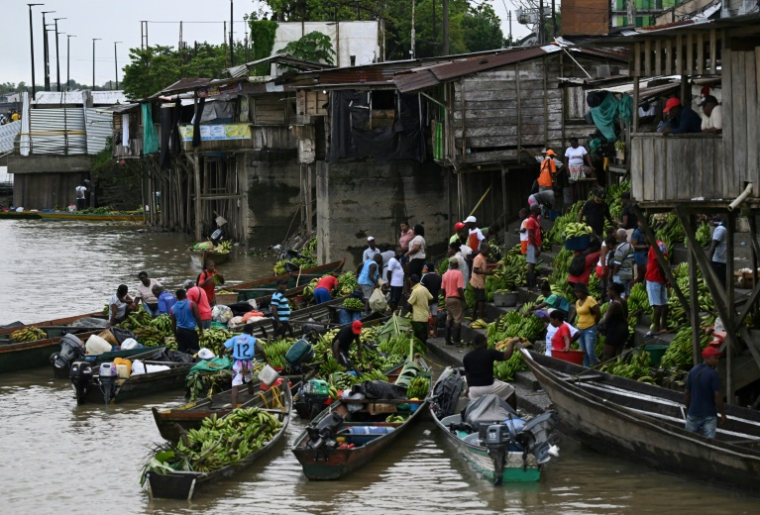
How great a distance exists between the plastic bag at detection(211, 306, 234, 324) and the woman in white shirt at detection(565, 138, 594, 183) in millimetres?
6978

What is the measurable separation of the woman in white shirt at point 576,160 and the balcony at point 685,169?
960 cm

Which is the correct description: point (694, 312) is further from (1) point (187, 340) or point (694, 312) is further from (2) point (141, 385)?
(1) point (187, 340)

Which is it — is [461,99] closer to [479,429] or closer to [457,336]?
[457,336]

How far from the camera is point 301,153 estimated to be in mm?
31297

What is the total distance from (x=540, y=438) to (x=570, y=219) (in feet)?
31.6

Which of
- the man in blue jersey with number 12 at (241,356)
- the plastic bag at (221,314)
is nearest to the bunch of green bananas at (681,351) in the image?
the man in blue jersey with number 12 at (241,356)

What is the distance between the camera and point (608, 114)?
75.3 ft

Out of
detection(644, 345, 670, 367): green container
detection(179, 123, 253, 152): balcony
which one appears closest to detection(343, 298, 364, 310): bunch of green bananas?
detection(644, 345, 670, 367): green container

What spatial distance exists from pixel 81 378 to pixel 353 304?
6328 millimetres

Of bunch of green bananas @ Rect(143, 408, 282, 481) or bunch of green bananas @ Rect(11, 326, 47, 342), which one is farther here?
bunch of green bananas @ Rect(11, 326, 47, 342)

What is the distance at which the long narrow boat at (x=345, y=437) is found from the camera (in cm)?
1354

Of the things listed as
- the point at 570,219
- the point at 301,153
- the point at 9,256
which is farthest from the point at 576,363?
the point at 9,256

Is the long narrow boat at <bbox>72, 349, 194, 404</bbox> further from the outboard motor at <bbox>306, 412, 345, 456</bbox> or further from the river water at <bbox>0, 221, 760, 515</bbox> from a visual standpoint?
the outboard motor at <bbox>306, 412, 345, 456</bbox>

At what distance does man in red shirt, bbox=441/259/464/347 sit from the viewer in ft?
63.5
